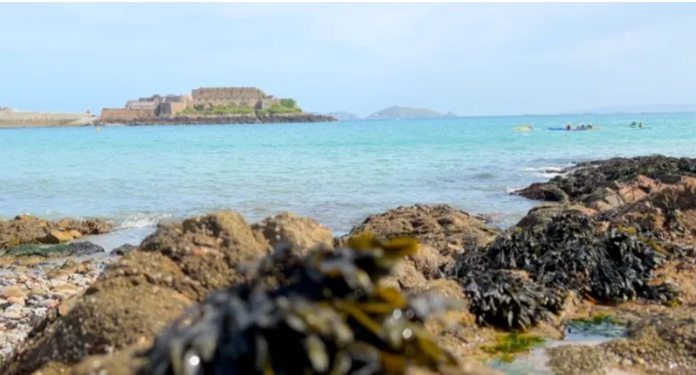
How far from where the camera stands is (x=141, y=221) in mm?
15953

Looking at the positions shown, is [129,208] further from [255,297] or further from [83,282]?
[255,297]

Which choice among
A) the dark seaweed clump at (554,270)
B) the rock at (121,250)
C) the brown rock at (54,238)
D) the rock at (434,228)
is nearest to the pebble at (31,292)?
the rock at (121,250)

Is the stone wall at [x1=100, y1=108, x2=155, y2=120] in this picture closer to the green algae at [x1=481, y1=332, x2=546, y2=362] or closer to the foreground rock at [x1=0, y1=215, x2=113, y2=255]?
the foreground rock at [x1=0, y1=215, x2=113, y2=255]

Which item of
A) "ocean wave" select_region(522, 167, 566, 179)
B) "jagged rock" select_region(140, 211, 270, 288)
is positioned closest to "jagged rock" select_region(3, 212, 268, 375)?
"jagged rock" select_region(140, 211, 270, 288)

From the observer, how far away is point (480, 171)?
2667 cm

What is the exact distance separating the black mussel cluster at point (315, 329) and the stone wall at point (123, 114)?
145919 mm

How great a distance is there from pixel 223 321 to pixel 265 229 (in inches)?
80.2

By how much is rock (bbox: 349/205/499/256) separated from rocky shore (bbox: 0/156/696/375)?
87mm

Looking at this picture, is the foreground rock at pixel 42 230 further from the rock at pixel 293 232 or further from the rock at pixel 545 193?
the rock at pixel 545 193

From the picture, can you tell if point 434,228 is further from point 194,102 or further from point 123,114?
point 194,102

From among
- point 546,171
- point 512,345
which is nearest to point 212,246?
point 512,345

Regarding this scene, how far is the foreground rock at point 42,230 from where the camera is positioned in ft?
43.5

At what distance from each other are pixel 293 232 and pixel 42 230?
38.1 ft

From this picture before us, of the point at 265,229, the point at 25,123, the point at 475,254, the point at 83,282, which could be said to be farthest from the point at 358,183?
the point at 25,123
